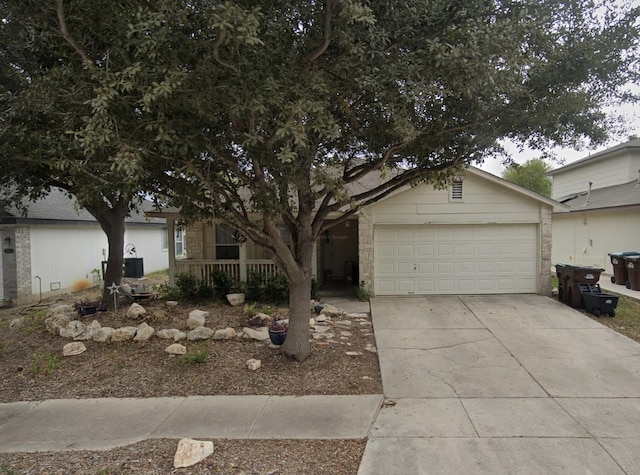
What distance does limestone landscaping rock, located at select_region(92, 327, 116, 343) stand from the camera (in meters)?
7.51

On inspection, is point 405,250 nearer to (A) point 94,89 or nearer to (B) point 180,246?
(A) point 94,89

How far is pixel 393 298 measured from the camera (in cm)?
1120

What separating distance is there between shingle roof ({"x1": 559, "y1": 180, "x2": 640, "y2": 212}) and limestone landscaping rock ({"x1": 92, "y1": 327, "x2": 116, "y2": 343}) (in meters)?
15.4

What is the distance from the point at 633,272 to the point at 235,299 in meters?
11.3

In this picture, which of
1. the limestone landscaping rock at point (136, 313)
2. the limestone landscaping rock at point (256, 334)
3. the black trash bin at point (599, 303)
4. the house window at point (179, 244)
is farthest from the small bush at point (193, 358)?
the house window at point (179, 244)

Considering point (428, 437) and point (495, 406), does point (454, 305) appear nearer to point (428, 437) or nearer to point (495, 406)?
point (495, 406)

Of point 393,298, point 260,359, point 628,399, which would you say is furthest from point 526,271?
point 260,359

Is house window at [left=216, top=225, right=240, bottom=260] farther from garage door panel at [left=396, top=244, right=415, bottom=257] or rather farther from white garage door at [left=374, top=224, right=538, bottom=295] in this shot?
garage door panel at [left=396, top=244, right=415, bottom=257]

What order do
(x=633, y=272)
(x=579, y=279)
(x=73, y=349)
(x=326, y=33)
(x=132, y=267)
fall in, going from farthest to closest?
(x=132, y=267) → (x=633, y=272) → (x=579, y=279) → (x=73, y=349) → (x=326, y=33)

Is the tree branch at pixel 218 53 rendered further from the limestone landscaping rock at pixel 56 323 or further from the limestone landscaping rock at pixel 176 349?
the limestone landscaping rock at pixel 56 323

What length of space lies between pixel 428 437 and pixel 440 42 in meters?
4.22

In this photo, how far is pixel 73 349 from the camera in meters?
7.00

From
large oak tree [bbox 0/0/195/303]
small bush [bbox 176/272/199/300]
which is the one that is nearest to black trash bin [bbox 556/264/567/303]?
small bush [bbox 176/272/199/300]

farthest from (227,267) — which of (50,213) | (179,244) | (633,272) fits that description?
(633,272)
